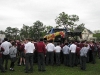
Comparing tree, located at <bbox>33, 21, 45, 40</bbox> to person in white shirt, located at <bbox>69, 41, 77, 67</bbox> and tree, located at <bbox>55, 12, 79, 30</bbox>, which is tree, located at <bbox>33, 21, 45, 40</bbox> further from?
person in white shirt, located at <bbox>69, 41, 77, 67</bbox>

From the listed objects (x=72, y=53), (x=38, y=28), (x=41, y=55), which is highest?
(x=38, y=28)

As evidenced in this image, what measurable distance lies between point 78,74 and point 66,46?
3.69 metres

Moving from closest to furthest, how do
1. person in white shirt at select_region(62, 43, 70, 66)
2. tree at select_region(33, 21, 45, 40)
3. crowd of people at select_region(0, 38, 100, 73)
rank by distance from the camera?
crowd of people at select_region(0, 38, 100, 73) → person in white shirt at select_region(62, 43, 70, 66) → tree at select_region(33, 21, 45, 40)

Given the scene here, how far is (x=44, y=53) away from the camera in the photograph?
12.8 meters

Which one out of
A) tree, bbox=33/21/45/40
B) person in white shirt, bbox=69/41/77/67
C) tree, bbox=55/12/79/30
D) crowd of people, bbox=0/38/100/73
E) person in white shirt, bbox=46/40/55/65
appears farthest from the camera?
tree, bbox=33/21/45/40

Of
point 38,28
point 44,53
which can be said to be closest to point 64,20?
point 38,28

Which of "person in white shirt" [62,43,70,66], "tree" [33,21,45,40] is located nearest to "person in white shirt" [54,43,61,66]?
"person in white shirt" [62,43,70,66]

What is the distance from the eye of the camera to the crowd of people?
12.4 m

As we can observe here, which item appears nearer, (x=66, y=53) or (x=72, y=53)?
(x=72, y=53)

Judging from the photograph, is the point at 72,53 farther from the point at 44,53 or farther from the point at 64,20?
the point at 64,20

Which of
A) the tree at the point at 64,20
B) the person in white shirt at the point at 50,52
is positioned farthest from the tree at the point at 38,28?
the person in white shirt at the point at 50,52

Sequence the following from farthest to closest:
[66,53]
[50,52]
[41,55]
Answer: [66,53], [50,52], [41,55]

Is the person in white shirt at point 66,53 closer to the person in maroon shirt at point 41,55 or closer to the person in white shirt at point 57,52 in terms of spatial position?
the person in white shirt at point 57,52

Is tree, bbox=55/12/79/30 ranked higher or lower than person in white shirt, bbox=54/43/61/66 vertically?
higher
